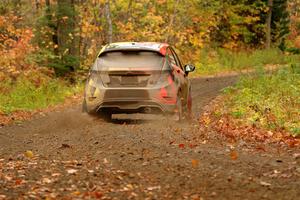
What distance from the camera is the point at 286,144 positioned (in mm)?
9867

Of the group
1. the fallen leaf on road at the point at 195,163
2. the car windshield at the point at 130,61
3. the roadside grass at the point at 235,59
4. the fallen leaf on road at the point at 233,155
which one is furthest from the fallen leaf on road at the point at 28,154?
the roadside grass at the point at 235,59

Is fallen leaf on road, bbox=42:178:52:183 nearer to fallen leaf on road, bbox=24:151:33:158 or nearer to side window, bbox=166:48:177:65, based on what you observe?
fallen leaf on road, bbox=24:151:33:158

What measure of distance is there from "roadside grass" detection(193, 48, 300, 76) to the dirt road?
21.6 metres

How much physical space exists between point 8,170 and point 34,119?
7251 mm

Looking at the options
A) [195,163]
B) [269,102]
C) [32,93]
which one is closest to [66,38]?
[32,93]

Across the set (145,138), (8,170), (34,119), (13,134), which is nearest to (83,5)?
(34,119)

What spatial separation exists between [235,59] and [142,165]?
28.7 meters

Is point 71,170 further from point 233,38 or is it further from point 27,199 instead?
point 233,38

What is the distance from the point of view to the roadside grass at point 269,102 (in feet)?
38.5

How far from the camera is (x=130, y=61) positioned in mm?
12031

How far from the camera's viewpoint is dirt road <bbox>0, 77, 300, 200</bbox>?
668cm

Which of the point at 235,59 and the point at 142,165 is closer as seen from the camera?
the point at 142,165

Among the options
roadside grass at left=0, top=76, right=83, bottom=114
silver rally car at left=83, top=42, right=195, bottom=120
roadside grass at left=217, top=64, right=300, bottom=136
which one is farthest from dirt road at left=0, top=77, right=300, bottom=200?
roadside grass at left=0, top=76, right=83, bottom=114

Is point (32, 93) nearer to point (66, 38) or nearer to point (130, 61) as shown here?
point (66, 38)
